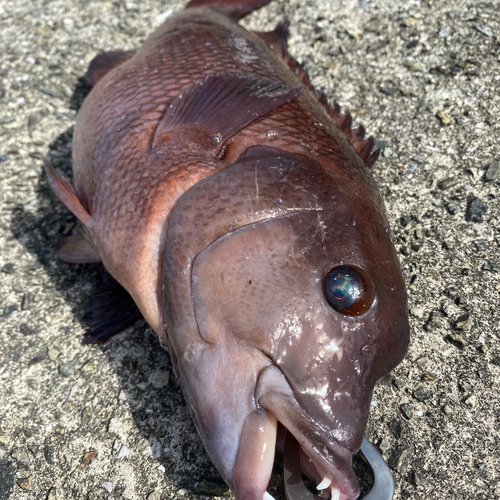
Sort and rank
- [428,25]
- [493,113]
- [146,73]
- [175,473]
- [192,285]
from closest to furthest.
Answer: [192,285] < [175,473] < [146,73] < [493,113] < [428,25]

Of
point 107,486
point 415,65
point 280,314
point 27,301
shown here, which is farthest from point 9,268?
point 415,65

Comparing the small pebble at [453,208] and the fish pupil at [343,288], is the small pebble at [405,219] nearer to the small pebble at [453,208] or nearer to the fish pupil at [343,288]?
the small pebble at [453,208]

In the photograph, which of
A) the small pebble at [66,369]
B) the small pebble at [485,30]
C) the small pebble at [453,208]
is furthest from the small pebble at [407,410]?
the small pebble at [485,30]

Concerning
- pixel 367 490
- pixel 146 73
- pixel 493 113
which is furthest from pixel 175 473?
pixel 493 113

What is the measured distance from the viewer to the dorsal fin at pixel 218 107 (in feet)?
6.96

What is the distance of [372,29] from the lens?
3771 mm

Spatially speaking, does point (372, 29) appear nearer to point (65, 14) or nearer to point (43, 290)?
point (65, 14)

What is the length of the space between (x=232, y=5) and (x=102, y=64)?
1.05m

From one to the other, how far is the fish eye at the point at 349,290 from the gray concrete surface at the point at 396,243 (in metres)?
0.77

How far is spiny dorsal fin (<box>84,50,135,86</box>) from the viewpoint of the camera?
340cm

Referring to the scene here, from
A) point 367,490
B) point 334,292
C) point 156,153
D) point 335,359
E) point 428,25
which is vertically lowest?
point 367,490

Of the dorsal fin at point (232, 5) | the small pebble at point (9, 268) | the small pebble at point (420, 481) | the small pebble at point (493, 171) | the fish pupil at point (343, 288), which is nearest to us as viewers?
the fish pupil at point (343, 288)

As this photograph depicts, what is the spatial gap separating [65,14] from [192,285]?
345 cm

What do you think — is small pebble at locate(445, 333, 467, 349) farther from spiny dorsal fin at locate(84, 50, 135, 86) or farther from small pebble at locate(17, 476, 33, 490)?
spiny dorsal fin at locate(84, 50, 135, 86)
